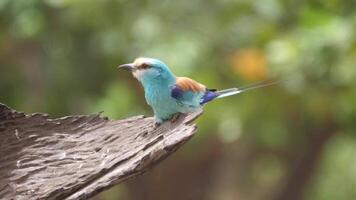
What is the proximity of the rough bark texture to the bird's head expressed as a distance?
8 centimetres

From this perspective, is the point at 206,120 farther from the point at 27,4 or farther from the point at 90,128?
the point at 90,128

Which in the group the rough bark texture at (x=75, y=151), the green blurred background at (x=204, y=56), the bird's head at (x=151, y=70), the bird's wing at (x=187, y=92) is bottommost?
the rough bark texture at (x=75, y=151)

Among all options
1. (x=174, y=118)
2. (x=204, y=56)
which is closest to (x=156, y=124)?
(x=174, y=118)

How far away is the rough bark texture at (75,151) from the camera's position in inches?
37.1

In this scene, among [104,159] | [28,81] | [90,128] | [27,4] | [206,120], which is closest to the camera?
[104,159]

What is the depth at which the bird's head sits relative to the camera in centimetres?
119

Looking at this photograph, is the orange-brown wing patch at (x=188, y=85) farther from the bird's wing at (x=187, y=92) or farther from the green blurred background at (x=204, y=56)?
the green blurred background at (x=204, y=56)

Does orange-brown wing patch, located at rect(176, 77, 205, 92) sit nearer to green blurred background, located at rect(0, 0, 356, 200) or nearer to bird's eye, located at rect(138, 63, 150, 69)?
bird's eye, located at rect(138, 63, 150, 69)

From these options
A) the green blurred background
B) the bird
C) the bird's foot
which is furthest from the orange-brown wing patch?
the green blurred background

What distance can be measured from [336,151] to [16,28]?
5.66 feet

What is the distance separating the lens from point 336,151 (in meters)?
3.87

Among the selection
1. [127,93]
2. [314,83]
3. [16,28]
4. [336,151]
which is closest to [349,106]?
[314,83]

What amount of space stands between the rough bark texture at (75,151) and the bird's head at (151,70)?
0.08m

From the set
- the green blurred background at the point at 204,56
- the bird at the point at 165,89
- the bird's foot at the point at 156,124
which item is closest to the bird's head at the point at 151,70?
the bird at the point at 165,89
